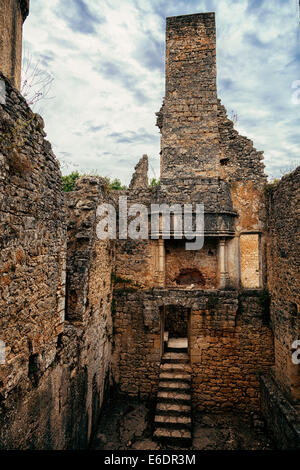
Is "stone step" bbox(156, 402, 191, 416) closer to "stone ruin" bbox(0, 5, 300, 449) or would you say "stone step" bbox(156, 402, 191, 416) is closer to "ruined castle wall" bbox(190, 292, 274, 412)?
"stone ruin" bbox(0, 5, 300, 449)

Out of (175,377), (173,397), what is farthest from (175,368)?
(173,397)

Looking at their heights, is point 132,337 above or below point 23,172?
below

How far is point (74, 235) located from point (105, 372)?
386 cm

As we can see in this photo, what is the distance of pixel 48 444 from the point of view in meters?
3.97

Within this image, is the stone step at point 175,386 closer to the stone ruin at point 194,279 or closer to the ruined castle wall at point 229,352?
the stone ruin at point 194,279

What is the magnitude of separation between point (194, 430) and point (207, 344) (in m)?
2.01

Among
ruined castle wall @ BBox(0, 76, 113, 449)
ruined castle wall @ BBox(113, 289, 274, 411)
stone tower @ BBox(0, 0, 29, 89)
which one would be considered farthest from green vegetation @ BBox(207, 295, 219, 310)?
stone tower @ BBox(0, 0, 29, 89)

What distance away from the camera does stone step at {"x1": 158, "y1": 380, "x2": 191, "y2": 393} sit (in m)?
7.23

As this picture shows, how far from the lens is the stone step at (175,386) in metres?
7.23

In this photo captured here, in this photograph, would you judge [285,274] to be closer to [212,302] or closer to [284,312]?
[284,312]

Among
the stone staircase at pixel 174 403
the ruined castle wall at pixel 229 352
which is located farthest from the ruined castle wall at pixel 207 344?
the stone staircase at pixel 174 403

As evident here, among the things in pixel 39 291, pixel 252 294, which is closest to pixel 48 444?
pixel 39 291

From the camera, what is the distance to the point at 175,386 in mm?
7301

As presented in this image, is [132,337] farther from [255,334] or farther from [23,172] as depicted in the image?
[23,172]
